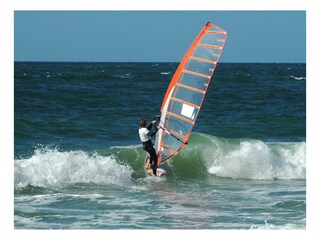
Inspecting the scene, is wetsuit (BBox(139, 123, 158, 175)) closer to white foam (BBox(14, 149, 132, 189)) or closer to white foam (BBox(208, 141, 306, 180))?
white foam (BBox(14, 149, 132, 189))

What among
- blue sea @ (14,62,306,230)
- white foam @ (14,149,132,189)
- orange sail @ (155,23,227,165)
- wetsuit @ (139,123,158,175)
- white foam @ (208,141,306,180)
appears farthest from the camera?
white foam @ (208,141,306,180)

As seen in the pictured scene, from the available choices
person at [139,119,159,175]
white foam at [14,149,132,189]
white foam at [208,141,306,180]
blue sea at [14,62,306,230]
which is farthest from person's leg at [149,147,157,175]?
white foam at [208,141,306,180]

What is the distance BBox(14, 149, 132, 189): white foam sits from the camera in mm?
9320

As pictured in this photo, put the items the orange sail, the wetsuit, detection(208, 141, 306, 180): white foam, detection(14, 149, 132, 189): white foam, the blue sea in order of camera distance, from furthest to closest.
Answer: detection(208, 141, 306, 180): white foam < the orange sail < the wetsuit < detection(14, 149, 132, 189): white foam < the blue sea

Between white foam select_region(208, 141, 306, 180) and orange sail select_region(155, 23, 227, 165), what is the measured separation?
4.55ft

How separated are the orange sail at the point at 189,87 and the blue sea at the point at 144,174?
816 mm

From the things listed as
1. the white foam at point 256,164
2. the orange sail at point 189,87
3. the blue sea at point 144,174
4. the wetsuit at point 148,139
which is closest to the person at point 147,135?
the wetsuit at point 148,139

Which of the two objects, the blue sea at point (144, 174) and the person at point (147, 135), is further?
the person at point (147, 135)

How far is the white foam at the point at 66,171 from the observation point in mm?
9320

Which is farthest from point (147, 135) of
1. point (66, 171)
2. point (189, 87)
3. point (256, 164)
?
point (256, 164)

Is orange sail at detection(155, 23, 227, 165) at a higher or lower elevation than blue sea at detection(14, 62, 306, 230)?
higher

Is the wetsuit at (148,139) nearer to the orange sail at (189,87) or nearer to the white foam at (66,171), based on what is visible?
the orange sail at (189,87)
